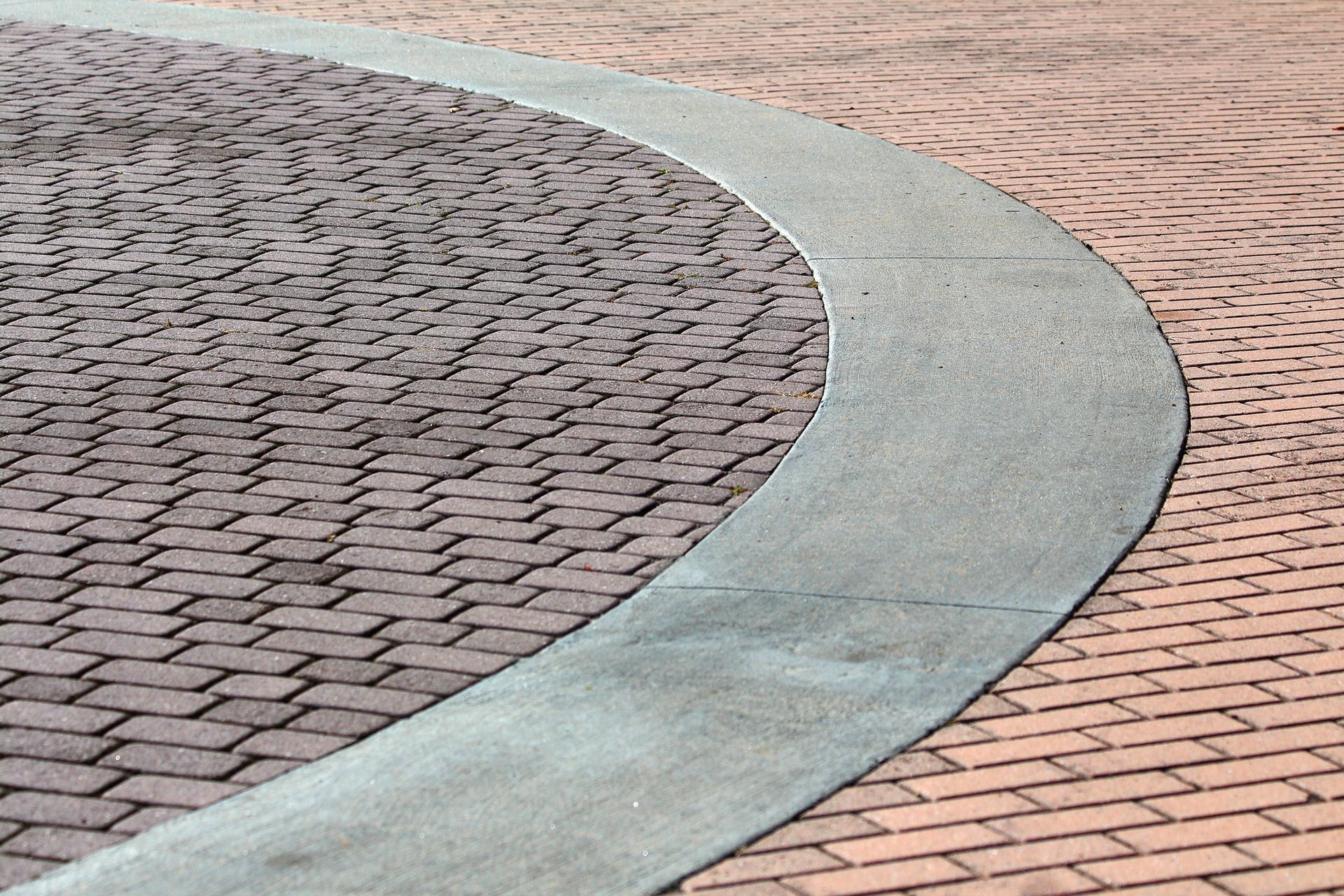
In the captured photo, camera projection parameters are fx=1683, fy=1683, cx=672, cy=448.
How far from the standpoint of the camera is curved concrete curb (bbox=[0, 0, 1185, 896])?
348cm

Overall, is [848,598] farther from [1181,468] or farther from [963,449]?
[1181,468]

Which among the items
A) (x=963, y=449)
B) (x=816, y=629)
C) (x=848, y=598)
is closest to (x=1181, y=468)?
(x=963, y=449)

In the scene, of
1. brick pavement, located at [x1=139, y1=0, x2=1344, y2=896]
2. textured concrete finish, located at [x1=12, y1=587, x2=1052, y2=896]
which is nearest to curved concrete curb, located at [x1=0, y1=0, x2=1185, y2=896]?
textured concrete finish, located at [x1=12, y1=587, x2=1052, y2=896]

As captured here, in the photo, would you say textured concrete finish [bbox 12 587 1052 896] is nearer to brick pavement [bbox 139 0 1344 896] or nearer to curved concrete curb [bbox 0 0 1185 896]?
curved concrete curb [bbox 0 0 1185 896]

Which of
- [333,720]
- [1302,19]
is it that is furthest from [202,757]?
[1302,19]

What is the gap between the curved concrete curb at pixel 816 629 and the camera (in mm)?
3479

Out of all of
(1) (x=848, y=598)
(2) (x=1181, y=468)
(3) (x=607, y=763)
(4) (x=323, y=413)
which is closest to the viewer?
(3) (x=607, y=763)

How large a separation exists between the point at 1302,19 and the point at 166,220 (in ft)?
30.2

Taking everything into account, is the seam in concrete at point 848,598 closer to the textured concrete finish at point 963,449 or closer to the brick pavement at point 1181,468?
the textured concrete finish at point 963,449

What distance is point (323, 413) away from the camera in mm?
5664

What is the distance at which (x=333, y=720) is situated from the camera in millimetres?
3932

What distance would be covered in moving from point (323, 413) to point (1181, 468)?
281cm

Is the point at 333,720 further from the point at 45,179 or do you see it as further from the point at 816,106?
the point at 816,106

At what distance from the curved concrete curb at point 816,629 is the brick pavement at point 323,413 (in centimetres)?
17
